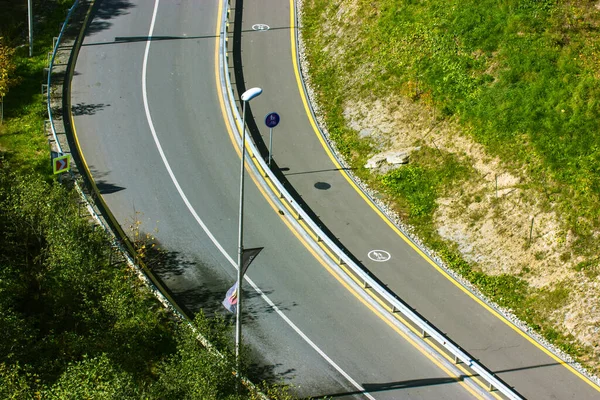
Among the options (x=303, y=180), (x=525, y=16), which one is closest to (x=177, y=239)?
(x=303, y=180)

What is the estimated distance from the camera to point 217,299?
21688 millimetres

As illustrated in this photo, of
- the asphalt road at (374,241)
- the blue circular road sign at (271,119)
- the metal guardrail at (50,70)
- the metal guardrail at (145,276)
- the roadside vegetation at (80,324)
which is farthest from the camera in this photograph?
the metal guardrail at (50,70)

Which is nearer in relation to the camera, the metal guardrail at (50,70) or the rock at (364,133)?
the metal guardrail at (50,70)

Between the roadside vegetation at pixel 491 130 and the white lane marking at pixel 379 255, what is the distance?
1626 millimetres

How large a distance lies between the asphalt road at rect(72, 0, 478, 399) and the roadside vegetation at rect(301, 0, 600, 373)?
429cm

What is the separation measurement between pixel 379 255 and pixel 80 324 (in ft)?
32.3

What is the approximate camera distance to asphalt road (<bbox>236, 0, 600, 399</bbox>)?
20.1 metres

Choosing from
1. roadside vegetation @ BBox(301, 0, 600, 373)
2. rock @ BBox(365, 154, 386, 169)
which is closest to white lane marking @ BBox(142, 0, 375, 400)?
roadside vegetation @ BBox(301, 0, 600, 373)

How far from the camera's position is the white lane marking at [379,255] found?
23.2m

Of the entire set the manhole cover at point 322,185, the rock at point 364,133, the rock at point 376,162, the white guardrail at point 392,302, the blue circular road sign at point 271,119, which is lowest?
the white guardrail at point 392,302

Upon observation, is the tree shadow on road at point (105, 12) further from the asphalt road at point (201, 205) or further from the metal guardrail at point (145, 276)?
the metal guardrail at point (145, 276)

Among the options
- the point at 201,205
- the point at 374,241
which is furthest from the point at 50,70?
the point at 374,241

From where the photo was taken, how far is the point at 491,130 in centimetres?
2498

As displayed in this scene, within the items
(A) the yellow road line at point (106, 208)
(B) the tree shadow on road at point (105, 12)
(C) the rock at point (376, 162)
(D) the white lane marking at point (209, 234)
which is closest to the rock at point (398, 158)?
(C) the rock at point (376, 162)
